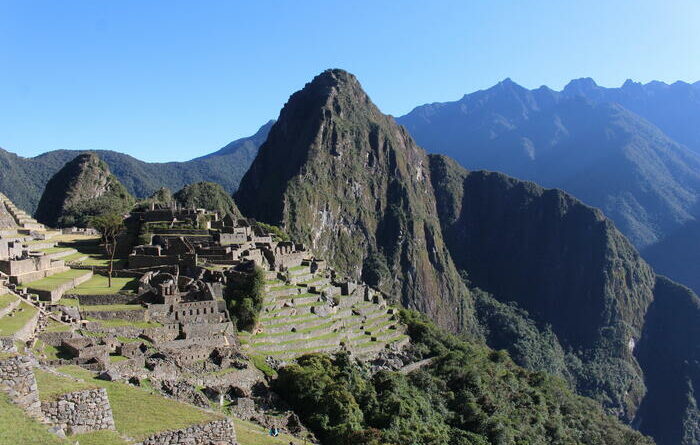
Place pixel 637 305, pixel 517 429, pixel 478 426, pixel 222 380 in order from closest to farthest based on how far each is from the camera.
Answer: pixel 222 380, pixel 478 426, pixel 517 429, pixel 637 305

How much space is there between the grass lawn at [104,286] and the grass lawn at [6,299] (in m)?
4.46

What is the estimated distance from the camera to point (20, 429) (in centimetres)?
855

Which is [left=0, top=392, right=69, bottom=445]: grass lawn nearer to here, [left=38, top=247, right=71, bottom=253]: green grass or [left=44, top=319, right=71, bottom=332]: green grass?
[left=44, top=319, right=71, bottom=332]: green grass

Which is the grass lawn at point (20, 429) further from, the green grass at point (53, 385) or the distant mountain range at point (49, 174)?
the distant mountain range at point (49, 174)

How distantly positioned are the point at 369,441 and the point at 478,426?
54.0 feet

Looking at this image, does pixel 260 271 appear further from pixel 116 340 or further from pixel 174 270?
pixel 116 340

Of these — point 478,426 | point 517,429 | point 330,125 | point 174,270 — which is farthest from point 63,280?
point 330,125

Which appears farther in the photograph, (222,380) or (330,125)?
(330,125)

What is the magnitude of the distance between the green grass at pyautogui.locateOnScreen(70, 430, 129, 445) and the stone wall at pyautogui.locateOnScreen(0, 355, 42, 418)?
3.22 feet

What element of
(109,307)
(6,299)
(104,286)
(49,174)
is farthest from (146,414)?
(49,174)

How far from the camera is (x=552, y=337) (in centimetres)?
16988

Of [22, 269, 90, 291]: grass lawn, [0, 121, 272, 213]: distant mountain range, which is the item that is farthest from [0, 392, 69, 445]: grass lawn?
[0, 121, 272, 213]: distant mountain range

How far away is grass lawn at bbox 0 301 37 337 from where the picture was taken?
18953mm

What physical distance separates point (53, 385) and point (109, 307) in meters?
16.8
